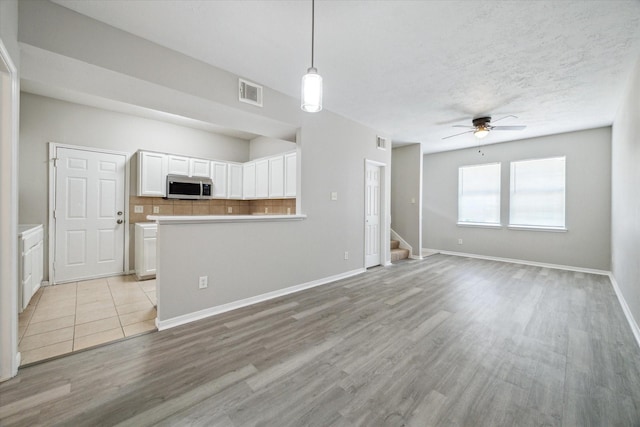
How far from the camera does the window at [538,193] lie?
5.27 m

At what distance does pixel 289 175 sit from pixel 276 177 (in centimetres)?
42

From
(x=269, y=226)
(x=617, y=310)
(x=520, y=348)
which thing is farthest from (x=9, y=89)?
(x=617, y=310)

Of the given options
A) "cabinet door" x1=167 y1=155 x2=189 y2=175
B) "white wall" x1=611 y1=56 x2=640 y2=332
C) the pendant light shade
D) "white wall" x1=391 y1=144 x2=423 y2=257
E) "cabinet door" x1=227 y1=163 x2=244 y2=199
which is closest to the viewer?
the pendant light shade

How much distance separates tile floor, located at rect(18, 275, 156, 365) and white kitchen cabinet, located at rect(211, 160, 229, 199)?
2185 millimetres

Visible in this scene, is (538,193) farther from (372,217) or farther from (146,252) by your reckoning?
(146,252)

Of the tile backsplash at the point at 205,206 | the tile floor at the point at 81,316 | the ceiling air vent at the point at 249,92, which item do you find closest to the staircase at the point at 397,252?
the tile backsplash at the point at 205,206

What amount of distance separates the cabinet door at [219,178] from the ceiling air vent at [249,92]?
2.55 meters

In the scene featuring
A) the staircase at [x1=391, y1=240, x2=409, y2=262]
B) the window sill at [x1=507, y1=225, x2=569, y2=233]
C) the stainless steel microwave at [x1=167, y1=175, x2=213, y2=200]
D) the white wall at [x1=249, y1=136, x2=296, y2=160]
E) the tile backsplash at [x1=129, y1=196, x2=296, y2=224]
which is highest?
the white wall at [x1=249, y1=136, x2=296, y2=160]

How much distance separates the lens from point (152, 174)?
15.0 ft

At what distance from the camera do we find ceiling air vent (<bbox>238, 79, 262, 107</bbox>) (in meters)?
3.05

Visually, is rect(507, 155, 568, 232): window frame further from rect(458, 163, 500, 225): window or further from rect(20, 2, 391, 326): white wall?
rect(20, 2, 391, 326): white wall

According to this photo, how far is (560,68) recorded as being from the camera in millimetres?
2807

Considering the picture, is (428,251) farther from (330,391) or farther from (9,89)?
(9,89)

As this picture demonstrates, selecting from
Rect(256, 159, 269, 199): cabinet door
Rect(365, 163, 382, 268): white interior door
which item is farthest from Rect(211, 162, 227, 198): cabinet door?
Rect(365, 163, 382, 268): white interior door
